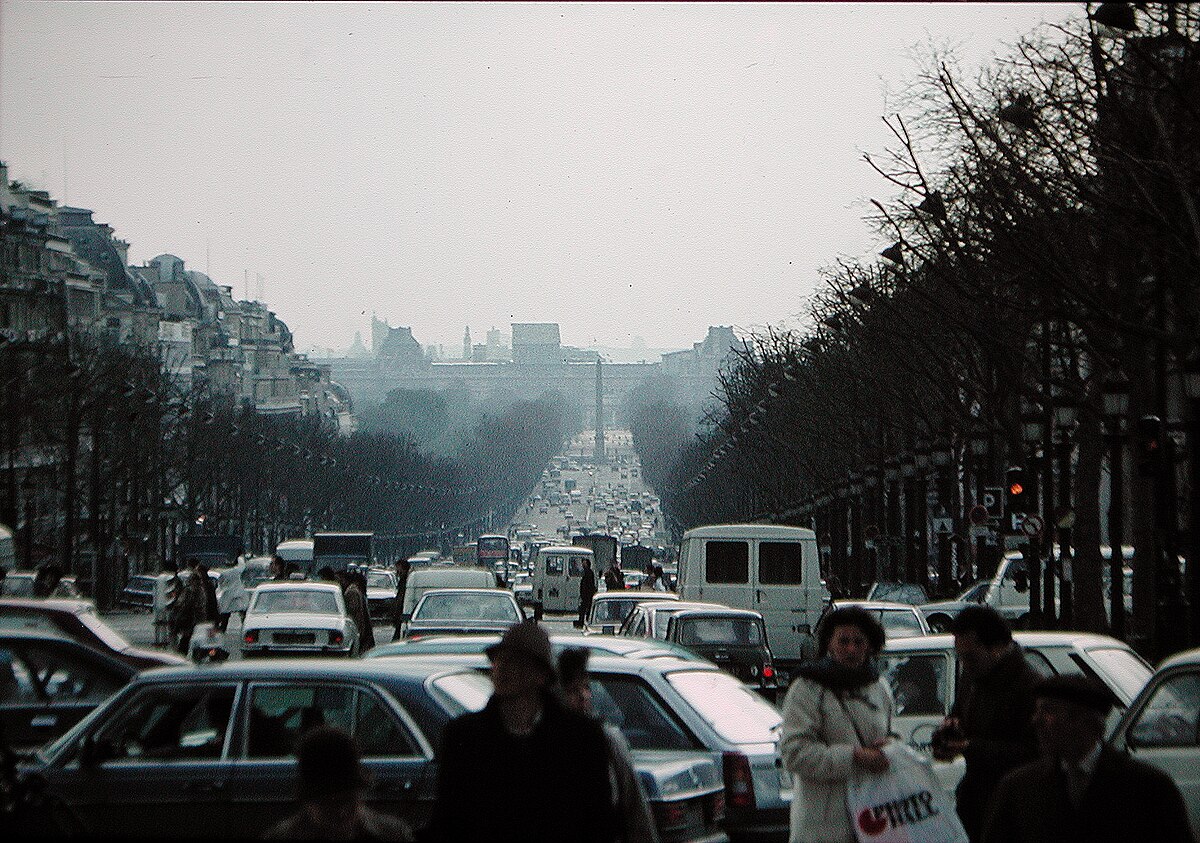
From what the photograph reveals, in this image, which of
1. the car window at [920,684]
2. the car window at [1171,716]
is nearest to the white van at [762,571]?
the car window at [920,684]

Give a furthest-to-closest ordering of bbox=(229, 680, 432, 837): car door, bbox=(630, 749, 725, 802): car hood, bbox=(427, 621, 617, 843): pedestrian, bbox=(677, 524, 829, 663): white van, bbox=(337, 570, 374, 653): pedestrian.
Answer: bbox=(677, 524, 829, 663): white van
bbox=(337, 570, 374, 653): pedestrian
bbox=(630, 749, 725, 802): car hood
bbox=(229, 680, 432, 837): car door
bbox=(427, 621, 617, 843): pedestrian

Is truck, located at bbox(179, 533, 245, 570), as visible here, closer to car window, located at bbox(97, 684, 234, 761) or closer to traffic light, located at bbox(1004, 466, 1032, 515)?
traffic light, located at bbox(1004, 466, 1032, 515)

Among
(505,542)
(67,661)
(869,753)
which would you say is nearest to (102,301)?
(505,542)

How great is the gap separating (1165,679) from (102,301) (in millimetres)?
118494

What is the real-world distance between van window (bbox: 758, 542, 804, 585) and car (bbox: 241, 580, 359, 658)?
755cm

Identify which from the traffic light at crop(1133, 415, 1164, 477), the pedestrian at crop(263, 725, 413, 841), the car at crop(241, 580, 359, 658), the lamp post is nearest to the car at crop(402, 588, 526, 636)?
the car at crop(241, 580, 359, 658)

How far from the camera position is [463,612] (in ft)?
91.4

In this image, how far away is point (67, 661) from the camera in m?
15.4

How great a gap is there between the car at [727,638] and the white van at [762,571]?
10891mm

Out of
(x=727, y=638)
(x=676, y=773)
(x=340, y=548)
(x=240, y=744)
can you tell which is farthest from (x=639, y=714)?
(x=340, y=548)

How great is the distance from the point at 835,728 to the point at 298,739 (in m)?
3.22

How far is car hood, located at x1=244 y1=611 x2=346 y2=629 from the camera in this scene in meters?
30.0

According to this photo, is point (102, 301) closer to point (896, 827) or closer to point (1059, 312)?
point (1059, 312)

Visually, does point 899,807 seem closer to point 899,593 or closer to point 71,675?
point 71,675
